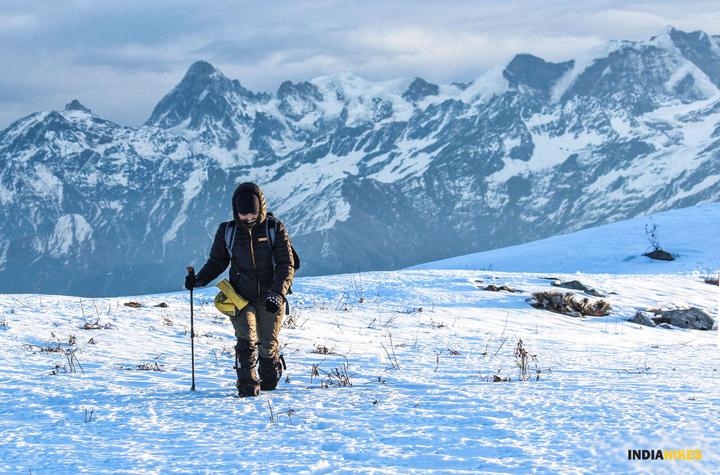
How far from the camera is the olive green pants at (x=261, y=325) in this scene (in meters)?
8.69

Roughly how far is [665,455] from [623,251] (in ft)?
118

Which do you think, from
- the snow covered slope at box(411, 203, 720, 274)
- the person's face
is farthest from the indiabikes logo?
the snow covered slope at box(411, 203, 720, 274)

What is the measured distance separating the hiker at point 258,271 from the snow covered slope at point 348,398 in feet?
1.63

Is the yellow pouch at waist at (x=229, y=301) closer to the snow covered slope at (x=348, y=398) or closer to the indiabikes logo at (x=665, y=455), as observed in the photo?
the snow covered slope at (x=348, y=398)

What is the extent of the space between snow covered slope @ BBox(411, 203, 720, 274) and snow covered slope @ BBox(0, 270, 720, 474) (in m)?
21.8

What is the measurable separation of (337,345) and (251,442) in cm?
603

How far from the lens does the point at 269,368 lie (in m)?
8.84

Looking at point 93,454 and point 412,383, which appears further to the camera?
point 412,383

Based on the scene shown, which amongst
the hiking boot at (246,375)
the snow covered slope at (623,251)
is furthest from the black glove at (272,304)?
the snow covered slope at (623,251)

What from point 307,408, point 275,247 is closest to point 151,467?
point 307,408

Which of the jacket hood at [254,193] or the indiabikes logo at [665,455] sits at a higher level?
the jacket hood at [254,193]

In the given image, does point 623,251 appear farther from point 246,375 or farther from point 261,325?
point 246,375

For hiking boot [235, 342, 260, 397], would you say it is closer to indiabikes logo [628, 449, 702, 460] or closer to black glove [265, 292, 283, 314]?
black glove [265, 292, 283, 314]

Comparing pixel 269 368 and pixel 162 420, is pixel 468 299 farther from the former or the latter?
pixel 162 420
